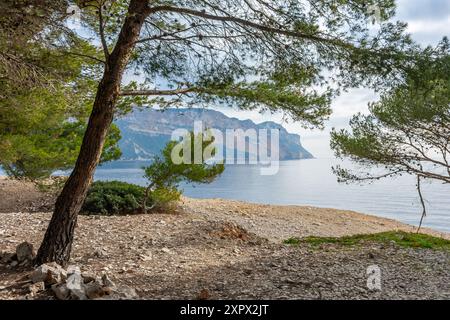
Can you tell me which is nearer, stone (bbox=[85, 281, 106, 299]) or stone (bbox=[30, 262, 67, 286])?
stone (bbox=[85, 281, 106, 299])

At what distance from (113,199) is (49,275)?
22.3ft

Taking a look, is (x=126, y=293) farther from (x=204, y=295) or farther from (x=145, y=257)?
(x=145, y=257)

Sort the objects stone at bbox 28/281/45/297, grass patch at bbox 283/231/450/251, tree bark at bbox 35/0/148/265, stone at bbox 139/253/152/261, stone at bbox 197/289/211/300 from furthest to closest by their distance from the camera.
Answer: grass patch at bbox 283/231/450/251 < stone at bbox 139/253/152/261 < tree bark at bbox 35/0/148/265 < stone at bbox 28/281/45/297 < stone at bbox 197/289/211/300

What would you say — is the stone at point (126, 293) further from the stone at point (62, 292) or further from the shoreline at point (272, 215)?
the shoreline at point (272, 215)

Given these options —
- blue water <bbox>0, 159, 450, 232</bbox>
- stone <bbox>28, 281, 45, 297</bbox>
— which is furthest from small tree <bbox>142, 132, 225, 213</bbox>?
stone <bbox>28, 281, 45, 297</bbox>

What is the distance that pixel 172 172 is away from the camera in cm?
1071

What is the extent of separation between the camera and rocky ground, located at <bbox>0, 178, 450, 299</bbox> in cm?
386

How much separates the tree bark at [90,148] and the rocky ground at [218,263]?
436 mm

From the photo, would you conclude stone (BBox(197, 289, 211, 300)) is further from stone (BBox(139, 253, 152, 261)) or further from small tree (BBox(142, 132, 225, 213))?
small tree (BBox(142, 132, 225, 213))

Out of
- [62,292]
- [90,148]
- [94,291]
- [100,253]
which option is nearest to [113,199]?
[100,253]

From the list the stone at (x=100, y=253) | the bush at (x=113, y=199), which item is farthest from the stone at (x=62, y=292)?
the bush at (x=113, y=199)

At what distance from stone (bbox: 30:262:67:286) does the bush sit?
6274 mm

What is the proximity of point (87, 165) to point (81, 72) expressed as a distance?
257 cm

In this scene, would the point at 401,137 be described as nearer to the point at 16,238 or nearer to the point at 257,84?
the point at 257,84
